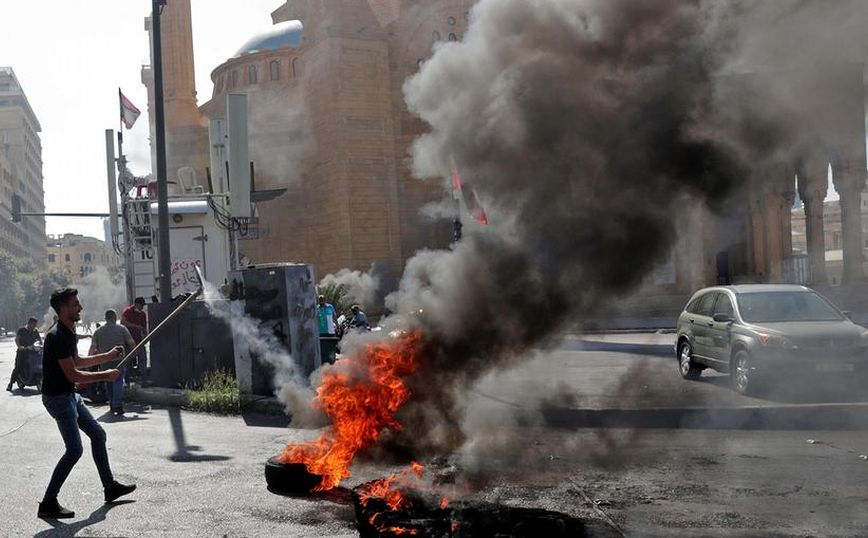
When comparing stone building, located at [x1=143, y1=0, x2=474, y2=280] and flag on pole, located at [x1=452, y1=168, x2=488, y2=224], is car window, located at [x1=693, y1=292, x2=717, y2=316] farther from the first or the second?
stone building, located at [x1=143, y1=0, x2=474, y2=280]

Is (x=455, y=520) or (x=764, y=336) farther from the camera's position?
(x=764, y=336)

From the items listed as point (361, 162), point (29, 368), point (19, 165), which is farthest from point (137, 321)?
point (19, 165)

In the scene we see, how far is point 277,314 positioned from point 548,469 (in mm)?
5780

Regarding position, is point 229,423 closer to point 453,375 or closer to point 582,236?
point 453,375

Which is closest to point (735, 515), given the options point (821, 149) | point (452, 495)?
point (452, 495)

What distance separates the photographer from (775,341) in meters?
11.0

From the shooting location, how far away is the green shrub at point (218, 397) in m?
11.7

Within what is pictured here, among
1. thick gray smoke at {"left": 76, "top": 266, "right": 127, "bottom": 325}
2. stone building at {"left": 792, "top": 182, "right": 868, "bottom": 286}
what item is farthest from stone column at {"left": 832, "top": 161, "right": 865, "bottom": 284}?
thick gray smoke at {"left": 76, "top": 266, "right": 127, "bottom": 325}

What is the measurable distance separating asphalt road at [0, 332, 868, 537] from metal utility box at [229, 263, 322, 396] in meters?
1.05

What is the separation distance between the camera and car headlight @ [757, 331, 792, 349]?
35.7 ft

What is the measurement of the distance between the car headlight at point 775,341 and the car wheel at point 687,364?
204cm

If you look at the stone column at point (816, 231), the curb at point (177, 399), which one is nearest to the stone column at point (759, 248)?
the stone column at point (816, 231)

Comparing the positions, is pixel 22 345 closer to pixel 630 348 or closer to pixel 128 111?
pixel 128 111

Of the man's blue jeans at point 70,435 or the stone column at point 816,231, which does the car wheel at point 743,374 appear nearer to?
the man's blue jeans at point 70,435
